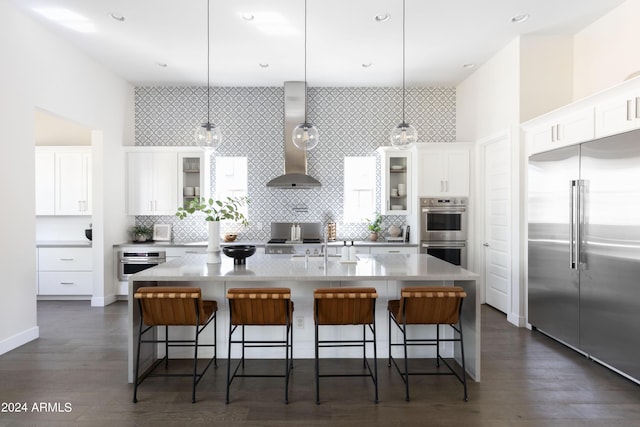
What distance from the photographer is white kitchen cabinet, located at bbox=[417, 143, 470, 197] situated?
5.61 metres

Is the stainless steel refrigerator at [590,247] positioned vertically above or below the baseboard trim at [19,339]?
above

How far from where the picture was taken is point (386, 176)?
5.86 meters

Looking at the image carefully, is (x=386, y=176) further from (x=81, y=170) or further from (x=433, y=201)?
(x=81, y=170)

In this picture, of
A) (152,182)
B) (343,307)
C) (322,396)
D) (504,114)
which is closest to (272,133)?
(152,182)

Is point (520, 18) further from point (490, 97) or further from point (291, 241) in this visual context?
point (291, 241)

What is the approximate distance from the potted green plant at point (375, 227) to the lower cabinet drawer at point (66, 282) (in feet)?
14.1

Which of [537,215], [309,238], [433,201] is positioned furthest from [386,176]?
[537,215]

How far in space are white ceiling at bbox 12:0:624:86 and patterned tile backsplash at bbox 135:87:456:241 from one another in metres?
0.42

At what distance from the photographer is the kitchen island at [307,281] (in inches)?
112

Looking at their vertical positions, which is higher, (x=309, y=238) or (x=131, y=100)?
(x=131, y=100)

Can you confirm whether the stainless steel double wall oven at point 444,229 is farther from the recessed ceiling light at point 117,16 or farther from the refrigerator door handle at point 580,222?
the recessed ceiling light at point 117,16

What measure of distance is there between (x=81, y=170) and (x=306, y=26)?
4.19 m

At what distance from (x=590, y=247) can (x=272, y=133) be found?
4.62m

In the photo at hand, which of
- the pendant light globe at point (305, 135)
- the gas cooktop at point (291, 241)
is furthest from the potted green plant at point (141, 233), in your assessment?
the pendant light globe at point (305, 135)
